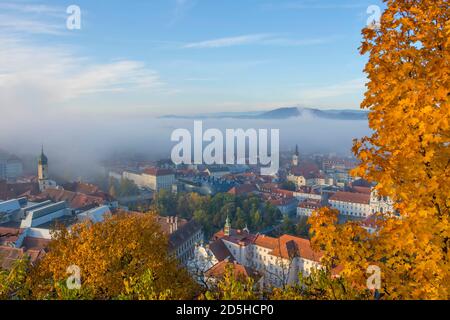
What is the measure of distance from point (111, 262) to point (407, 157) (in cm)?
610

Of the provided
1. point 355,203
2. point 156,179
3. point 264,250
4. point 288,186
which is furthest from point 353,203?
point 156,179

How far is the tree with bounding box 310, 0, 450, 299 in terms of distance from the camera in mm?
3781

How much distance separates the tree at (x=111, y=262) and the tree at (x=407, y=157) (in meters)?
3.49

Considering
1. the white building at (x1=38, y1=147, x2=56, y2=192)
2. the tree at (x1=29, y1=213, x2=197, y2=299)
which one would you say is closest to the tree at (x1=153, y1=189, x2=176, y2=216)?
the white building at (x1=38, y1=147, x2=56, y2=192)

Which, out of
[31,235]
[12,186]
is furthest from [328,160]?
[31,235]

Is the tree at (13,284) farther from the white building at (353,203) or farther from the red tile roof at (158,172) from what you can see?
the red tile roof at (158,172)

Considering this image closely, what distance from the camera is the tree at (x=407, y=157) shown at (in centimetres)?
378

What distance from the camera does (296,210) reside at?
53.1 metres

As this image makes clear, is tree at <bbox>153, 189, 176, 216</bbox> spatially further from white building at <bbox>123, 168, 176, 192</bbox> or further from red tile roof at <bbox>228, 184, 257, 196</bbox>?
white building at <bbox>123, 168, 176, 192</bbox>

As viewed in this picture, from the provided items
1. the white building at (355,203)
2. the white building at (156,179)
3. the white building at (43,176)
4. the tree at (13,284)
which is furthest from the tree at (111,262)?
the white building at (156,179)

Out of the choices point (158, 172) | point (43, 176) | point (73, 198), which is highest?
point (43, 176)

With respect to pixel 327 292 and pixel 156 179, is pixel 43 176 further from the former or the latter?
pixel 327 292

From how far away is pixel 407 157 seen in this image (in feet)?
13.1
